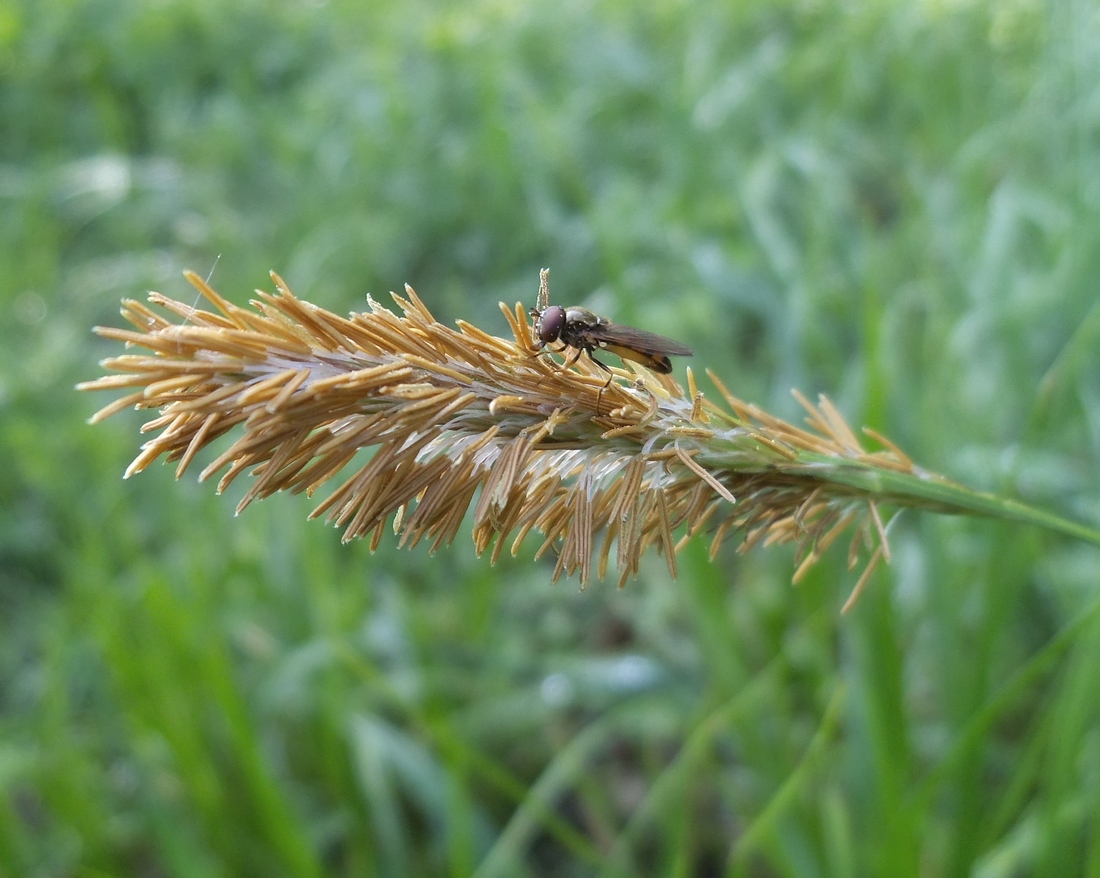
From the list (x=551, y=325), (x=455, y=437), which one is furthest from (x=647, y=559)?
(x=455, y=437)

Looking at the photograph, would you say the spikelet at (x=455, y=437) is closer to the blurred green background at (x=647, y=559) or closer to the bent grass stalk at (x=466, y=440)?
the bent grass stalk at (x=466, y=440)

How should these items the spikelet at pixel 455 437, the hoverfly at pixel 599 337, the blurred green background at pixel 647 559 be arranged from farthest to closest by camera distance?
1. the blurred green background at pixel 647 559
2. the hoverfly at pixel 599 337
3. the spikelet at pixel 455 437

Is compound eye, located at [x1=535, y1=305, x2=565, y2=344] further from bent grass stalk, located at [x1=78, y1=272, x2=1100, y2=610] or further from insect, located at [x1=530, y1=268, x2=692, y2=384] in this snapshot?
bent grass stalk, located at [x1=78, y1=272, x2=1100, y2=610]

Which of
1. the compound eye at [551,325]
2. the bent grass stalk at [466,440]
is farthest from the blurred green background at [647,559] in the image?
the compound eye at [551,325]

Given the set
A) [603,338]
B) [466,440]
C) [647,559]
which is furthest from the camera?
[647,559]

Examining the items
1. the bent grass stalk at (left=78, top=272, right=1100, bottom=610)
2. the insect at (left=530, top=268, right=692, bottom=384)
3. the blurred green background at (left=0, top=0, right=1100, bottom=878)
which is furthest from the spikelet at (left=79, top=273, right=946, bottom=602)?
the blurred green background at (left=0, top=0, right=1100, bottom=878)

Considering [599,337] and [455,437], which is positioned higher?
[599,337]

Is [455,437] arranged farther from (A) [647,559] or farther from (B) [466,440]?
(A) [647,559]

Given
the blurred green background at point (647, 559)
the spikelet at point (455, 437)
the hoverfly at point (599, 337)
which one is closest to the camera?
the spikelet at point (455, 437)
